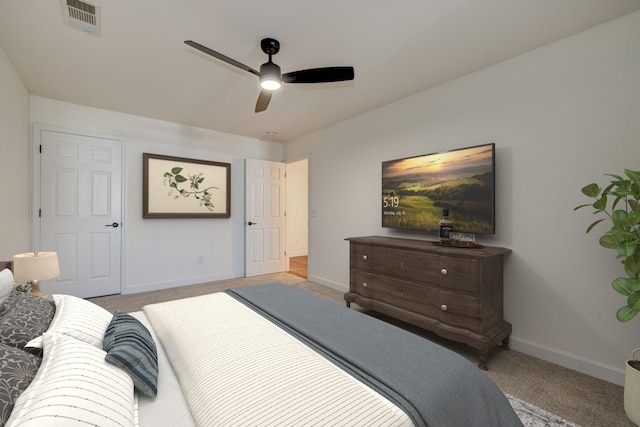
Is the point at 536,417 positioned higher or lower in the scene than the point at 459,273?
lower

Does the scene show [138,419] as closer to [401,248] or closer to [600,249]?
[401,248]

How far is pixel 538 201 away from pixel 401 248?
1189mm

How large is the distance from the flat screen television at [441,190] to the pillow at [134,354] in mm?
2637

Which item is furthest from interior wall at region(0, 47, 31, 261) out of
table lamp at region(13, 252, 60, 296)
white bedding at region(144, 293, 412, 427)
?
white bedding at region(144, 293, 412, 427)

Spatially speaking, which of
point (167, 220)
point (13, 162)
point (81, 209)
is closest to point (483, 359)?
point (167, 220)

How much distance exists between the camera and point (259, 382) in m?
0.96

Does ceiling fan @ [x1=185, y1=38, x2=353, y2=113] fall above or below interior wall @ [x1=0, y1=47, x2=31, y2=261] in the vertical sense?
above

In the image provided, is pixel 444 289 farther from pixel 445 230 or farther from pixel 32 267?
pixel 32 267

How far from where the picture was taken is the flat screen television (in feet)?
8.38

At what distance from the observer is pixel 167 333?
1414 mm

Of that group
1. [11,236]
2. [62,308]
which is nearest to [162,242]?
[11,236]

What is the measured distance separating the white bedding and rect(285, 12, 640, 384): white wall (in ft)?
7.10

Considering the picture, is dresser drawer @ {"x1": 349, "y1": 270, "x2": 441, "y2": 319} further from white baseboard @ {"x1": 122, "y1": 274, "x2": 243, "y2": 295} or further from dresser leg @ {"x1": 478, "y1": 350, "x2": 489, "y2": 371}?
white baseboard @ {"x1": 122, "y1": 274, "x2": 243, "y2": 295}

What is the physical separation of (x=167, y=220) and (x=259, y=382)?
4.03 m
